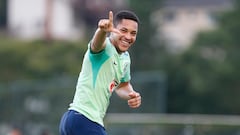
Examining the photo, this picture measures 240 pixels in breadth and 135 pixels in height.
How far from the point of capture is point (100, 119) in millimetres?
10148

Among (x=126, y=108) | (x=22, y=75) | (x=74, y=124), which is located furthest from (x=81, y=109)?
(x=22, y=75)

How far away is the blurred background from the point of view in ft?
106

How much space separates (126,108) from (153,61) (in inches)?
1244

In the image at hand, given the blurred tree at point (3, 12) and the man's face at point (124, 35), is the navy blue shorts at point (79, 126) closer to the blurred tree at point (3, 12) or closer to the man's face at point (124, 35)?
the man's face at point (124, 35)

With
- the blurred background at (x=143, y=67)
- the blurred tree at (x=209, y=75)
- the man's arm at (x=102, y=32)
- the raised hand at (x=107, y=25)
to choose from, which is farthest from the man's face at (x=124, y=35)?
the blurred tree at (x=209, y=75)

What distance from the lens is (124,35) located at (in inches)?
399

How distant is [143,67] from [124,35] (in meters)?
53.5

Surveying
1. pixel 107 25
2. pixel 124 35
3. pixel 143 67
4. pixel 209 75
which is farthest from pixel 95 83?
pixel 143 67

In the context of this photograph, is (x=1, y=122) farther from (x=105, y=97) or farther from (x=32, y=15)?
(x=32, y=15)

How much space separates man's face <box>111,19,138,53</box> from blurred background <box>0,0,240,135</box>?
15232mm

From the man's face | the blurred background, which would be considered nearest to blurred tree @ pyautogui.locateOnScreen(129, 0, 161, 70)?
the blurred background

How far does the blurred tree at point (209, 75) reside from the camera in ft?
190

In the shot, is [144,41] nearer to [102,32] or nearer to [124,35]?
[124,35]

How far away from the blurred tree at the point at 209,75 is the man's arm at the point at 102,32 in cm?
4597
